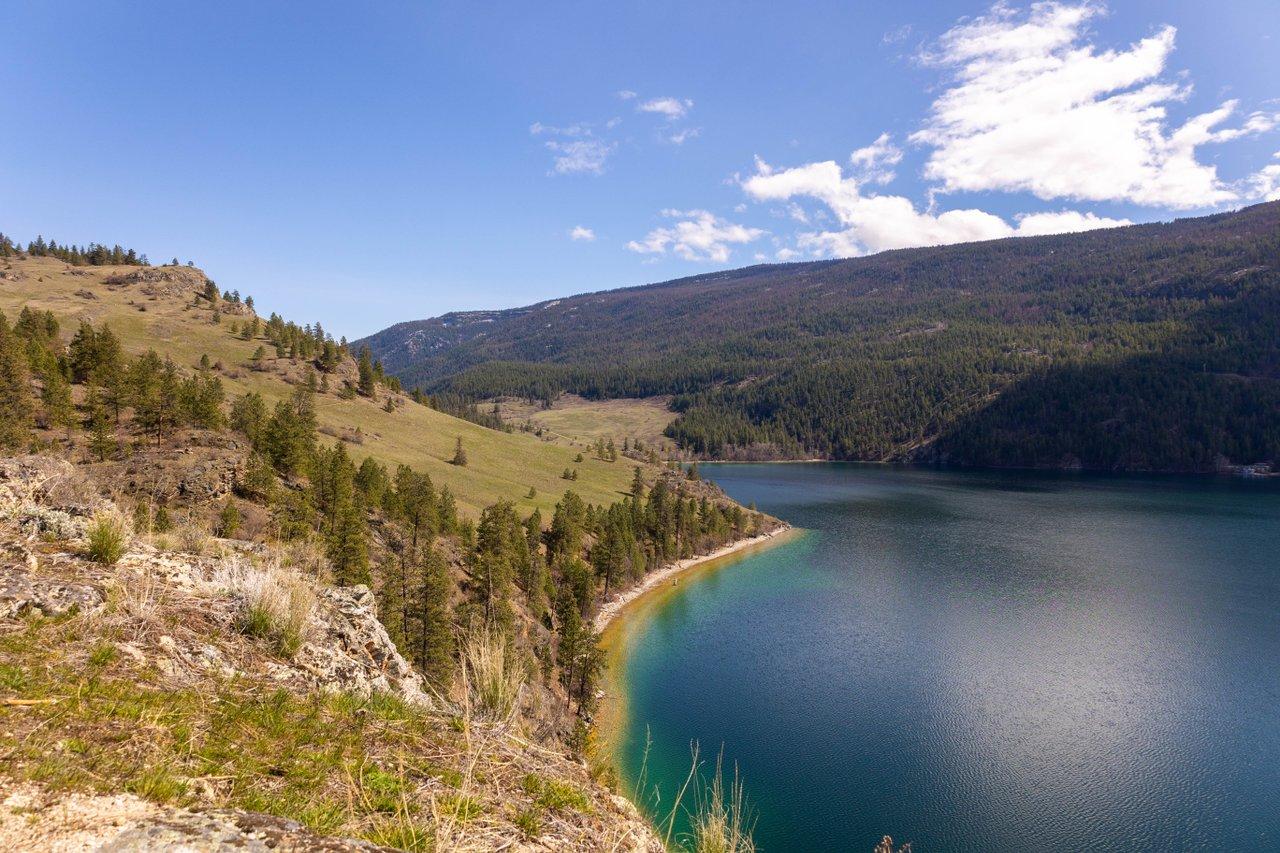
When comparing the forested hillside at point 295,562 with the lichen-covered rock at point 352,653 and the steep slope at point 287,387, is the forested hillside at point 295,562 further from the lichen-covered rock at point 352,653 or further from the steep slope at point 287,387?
the steep slope at point 287,387

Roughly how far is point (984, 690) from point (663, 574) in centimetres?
4116

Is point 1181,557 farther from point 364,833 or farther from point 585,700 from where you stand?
point 364,833

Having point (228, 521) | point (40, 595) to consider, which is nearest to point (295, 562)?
point (40, 595)

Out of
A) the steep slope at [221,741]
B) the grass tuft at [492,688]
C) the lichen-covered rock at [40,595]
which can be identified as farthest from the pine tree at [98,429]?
A: the grass tuft at [492,688]

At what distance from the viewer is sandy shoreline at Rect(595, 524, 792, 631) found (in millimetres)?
65500

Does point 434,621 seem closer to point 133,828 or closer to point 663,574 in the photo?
point 133,828

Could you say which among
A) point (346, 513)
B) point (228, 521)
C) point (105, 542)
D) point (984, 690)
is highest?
point (105, 542)

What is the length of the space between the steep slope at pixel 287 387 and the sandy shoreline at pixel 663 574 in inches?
573

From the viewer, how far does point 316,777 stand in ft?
16.4

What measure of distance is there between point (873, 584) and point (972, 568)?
51.6ft

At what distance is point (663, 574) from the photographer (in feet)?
264

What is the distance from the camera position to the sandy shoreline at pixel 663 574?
65500 mm

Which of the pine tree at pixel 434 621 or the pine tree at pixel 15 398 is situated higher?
the pine tree at pixel 15 398

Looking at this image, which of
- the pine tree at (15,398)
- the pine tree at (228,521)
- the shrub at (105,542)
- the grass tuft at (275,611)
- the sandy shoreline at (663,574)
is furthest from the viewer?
the sandy shoreline at (663,574)
